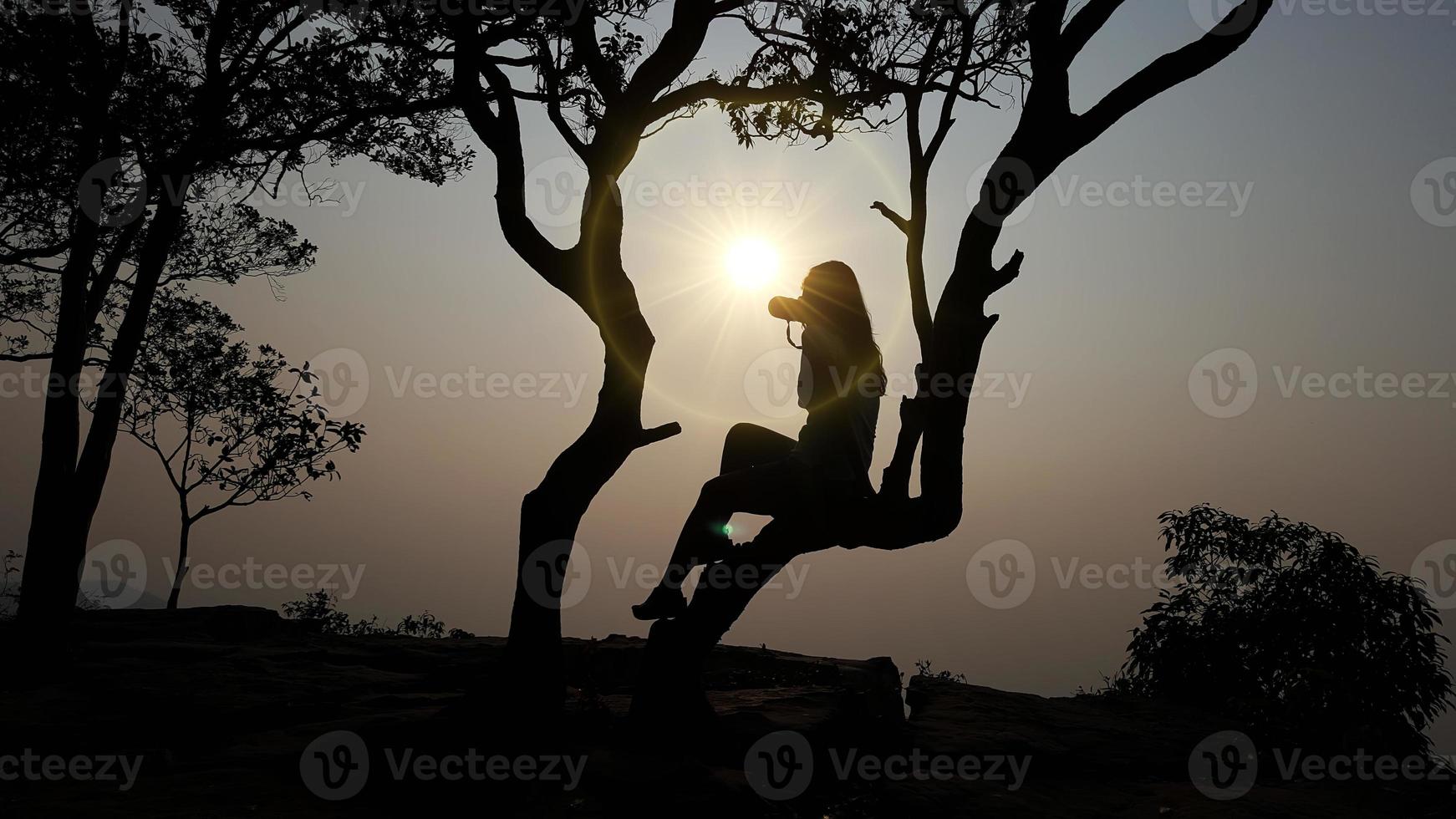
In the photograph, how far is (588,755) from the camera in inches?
250

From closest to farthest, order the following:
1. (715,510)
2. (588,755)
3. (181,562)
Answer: (588,755) → (715,510) → (181,562)

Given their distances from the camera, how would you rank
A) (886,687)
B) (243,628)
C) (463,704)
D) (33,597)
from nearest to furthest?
(463,704) → (886,687) → (33,597) → (243,628)

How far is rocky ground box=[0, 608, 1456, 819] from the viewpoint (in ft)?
18.6

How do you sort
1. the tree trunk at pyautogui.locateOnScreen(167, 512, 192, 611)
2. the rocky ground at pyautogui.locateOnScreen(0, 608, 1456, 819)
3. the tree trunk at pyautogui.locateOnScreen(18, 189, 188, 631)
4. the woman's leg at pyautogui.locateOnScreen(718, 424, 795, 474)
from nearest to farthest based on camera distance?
the rocky ground at pyautogui.locateOnScreen(0, 608, 1456, 819) < the woman's leg at pyautogui.locateOnScreen(718, 424, 795, 474) < the tree trunk at pyautogui.locateOnScreen(18, 189, 188, 631) < the tree trunk at pyautogui.locateOnScreen(167, 512, 192, 611)

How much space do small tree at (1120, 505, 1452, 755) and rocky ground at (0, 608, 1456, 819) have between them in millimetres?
5950

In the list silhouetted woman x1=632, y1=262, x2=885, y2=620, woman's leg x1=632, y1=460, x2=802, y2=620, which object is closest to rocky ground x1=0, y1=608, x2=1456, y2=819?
woman's leg x1=632, y1=460, x2=802, y2=620

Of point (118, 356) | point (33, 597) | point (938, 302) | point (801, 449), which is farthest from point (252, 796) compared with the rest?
point (118, 356)

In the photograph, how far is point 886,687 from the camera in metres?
8.96

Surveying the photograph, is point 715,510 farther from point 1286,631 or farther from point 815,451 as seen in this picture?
point 1286,631

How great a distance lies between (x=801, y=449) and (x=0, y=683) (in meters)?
8.91

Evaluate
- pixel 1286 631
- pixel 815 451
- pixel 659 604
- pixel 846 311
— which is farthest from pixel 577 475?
pixel 1286 631

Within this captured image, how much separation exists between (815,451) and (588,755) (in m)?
2.71

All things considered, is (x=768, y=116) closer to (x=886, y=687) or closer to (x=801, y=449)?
(x=801, y=449)

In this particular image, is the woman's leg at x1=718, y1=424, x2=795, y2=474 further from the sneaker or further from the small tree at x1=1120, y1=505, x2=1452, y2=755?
the small tree at x1=1120, y1=505, x2=1452, y2=755
